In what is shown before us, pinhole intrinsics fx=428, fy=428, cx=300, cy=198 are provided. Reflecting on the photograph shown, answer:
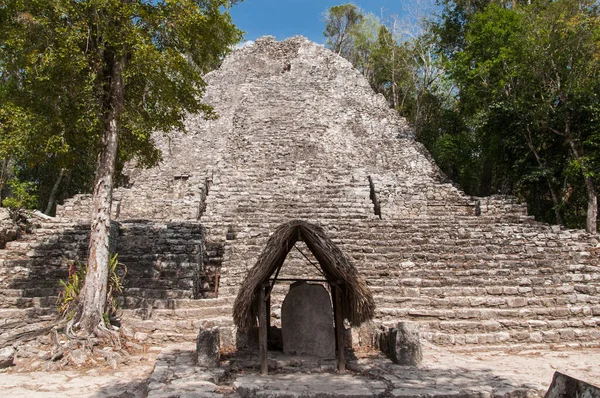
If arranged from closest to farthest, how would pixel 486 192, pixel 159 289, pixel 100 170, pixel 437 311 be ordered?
1. pixel 100 170
2. pixel 437 311
3. pixel 159 289
4. pixel 486 192

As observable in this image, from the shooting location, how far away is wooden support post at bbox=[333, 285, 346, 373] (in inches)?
162

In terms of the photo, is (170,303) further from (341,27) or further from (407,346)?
(341,27)

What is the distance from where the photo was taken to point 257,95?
62.7 feet

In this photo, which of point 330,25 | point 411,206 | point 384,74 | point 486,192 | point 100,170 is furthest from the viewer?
point 330,25

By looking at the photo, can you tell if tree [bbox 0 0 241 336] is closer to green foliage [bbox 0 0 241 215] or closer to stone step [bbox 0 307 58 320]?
green foliage [bbox 0 0 241 215]

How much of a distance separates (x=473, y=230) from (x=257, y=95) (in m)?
12.9

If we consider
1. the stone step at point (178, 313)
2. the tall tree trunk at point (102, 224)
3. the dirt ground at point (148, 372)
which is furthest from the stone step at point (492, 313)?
the tall tree trunk at point (102, 224)

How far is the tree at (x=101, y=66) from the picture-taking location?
17.5 ft

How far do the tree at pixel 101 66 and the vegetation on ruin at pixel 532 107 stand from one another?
422 inches

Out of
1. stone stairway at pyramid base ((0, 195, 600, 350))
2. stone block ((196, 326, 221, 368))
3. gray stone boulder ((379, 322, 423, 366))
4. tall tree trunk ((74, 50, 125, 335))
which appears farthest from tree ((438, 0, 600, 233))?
tall tree trunk ((74, 50, 125, 335))

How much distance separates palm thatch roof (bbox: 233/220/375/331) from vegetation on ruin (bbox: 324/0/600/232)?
1021 centimetres

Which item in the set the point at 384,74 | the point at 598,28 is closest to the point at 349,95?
the point at 384,74

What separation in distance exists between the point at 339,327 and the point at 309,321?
588 mm

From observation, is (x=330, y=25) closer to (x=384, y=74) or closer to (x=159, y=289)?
(x=384, y=74)
